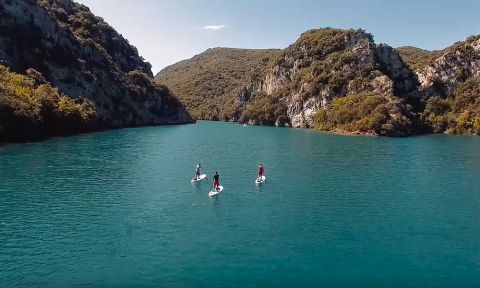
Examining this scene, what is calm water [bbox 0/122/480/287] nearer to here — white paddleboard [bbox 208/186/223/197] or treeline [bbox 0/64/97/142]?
white paddleboard [bbox 208/186/223/197]

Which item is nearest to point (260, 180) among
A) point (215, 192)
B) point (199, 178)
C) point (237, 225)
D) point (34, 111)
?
point (199, 178)

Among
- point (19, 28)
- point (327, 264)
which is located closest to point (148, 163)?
point (327, 264)

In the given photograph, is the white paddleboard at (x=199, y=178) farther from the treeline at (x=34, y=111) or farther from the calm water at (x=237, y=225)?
the treeline at (x=34, y=111)

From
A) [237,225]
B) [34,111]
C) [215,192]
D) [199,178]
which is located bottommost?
[237,225]

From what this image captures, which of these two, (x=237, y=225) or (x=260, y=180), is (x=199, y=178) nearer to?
(x=260, y=180)

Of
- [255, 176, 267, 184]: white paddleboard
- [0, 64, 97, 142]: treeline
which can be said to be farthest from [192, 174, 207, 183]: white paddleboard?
[0, 64, 97, 142]: treeline

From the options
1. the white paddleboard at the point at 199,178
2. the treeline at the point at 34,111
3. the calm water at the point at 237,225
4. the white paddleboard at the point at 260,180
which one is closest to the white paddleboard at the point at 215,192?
the calm water at the point at 237,225

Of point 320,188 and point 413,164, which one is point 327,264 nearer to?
point 320,188

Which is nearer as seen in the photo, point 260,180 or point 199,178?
point 260,180
